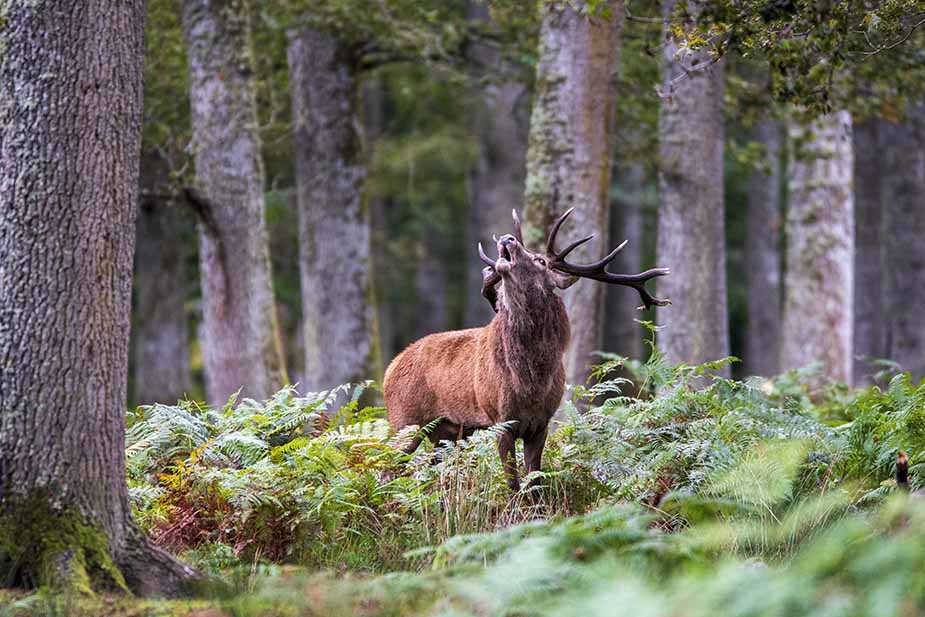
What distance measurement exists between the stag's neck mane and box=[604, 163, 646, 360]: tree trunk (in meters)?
17.9

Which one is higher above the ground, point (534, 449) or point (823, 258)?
point (823, 258)

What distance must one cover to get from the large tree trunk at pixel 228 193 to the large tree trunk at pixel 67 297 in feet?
24.6

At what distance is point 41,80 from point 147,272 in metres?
16.3

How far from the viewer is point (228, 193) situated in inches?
536

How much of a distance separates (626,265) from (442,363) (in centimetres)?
1929

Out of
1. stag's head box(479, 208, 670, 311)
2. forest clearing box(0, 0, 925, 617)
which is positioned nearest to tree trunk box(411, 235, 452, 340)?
forest clearing box(0, 0, 925, 617)

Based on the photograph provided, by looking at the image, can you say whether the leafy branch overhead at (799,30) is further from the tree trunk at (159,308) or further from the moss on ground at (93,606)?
the tree trunk at (159,308)

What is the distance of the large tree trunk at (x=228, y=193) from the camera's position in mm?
13625

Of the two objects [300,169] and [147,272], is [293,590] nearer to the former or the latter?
[300,169]

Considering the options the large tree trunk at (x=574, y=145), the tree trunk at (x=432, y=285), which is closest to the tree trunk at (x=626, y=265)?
the tree trunk at (x=432, y=285)

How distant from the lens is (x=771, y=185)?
83.9 ft

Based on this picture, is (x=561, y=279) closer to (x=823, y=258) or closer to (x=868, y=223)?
(x=823, y=258)

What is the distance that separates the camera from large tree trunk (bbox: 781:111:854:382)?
682 inches

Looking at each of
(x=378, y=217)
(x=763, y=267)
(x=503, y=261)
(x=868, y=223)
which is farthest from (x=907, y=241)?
(x=378, y=217)
